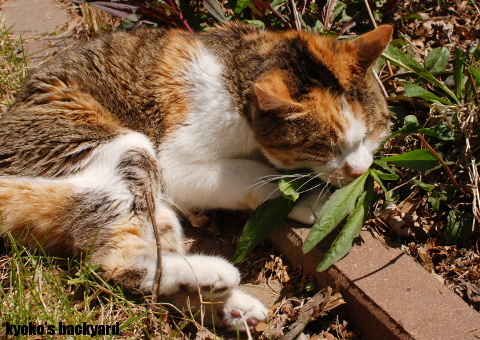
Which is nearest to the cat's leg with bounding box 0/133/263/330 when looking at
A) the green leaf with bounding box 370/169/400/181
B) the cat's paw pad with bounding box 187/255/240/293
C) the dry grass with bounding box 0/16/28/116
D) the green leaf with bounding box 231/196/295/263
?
the cat's paw pad with bounding box 187/255/240/293

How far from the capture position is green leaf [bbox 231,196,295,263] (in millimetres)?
2631

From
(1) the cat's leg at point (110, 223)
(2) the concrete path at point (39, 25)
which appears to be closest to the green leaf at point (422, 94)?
(1) the cat's leg at point (110, 223)

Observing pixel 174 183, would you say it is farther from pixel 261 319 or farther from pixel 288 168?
pixel 261 319

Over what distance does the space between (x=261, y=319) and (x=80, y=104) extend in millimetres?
1690

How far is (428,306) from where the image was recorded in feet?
7.20

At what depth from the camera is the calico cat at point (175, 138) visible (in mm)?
2508

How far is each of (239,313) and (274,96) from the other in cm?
116

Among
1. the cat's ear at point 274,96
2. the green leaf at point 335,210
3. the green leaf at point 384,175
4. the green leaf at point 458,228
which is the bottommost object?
the green leaf at point 458,228

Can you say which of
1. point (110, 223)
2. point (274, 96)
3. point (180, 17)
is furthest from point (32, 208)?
point (180, 17)

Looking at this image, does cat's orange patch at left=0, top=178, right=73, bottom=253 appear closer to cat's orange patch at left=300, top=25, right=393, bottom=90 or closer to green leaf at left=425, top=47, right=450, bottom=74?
cat's orange patch at left=300, top=25, right=393, bottom=90

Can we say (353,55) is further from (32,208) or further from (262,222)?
(32,208)

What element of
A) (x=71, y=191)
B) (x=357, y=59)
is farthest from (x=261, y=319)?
(x=357, y=59)

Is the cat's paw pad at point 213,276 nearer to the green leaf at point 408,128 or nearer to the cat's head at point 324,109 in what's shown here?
the cat's head at point 324,109

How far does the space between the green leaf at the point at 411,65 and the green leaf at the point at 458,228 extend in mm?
Answer: 815
